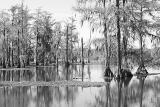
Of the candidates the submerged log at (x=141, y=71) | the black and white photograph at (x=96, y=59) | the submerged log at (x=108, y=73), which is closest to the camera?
the black and white photograph at (x=96, y=59)

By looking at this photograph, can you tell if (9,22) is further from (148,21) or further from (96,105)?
(96,105)

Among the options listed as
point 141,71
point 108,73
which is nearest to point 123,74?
point 108,73

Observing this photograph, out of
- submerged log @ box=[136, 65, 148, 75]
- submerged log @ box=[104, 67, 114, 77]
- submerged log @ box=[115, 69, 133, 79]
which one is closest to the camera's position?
submerged log @ box=[115, 69, 133, 79]

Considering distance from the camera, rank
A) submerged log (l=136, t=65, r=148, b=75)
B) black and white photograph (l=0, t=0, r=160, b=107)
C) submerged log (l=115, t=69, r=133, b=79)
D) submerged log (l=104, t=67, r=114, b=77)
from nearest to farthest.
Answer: black and white photograph (l=0, t=0, r=160, b=107)
submerged log (l=115, t=69, r=133, b=79)
submerged log (l=104, t=67, r=114, b=77)
submerged log (l=136, t=65, r=148, b=75)

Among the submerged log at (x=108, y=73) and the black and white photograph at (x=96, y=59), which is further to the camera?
the submerged log at (x=108, y=73)

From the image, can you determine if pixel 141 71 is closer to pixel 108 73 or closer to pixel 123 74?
pixel 108 73

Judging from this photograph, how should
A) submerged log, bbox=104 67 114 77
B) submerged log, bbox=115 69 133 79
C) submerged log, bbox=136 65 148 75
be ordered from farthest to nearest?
submerged log, bbox=136 65 148 75 < submerged log, bbox=104 67 114 77 < submerged log, bbox=115 69 133 79

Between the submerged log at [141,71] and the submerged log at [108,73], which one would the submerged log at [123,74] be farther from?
the submerged log at [141,71]

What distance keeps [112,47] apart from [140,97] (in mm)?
14867

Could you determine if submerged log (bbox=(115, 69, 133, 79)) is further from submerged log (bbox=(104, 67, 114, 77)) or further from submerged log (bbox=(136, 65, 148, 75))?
submerged log (bbox=(136, 65, 148, 75))

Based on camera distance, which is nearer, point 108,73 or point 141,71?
point 108,73

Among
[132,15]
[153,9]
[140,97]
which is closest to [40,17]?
[153,9]

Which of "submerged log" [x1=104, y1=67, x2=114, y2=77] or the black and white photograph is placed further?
"submerged log" [x1=104, y1=67, x2=114, y2=77]

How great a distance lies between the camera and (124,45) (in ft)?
101
